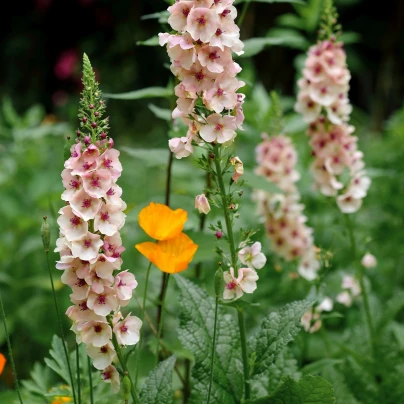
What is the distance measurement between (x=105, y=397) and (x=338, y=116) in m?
0.86

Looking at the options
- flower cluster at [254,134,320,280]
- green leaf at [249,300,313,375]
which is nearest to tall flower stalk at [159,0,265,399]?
green leaf at [249,300,313,375]

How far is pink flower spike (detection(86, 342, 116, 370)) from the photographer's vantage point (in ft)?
3.29

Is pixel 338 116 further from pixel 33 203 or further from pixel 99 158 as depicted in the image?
pixel 33 203

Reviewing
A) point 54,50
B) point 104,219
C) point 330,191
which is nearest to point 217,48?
point 104,219

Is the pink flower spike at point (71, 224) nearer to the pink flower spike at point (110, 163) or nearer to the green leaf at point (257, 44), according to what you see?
the pink flower spike at point (110, 163)

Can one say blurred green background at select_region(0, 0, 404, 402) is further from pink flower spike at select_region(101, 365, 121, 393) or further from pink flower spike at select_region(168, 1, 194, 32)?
pink flower spike at select_region(168, 1, 194, 32)

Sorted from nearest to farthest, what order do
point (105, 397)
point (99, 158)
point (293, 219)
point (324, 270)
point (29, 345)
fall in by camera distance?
1. point (99, 158)
2. point (105, 397)
3. point (324, 270)
4. point (293, 219)
5. point (29, 345)

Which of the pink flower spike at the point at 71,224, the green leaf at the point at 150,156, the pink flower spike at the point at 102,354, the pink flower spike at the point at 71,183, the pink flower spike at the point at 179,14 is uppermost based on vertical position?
the pink flower spike at the point at 179,14

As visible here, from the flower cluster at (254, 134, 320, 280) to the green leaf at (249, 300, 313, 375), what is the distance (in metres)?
0.68

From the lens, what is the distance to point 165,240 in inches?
44.2

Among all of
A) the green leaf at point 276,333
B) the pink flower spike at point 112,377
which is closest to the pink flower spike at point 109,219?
the pink flower spike at point 112,377

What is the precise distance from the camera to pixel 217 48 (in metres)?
1.01

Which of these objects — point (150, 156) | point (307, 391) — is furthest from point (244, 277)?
point (150, 156)

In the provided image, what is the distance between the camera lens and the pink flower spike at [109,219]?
0.94 metres
